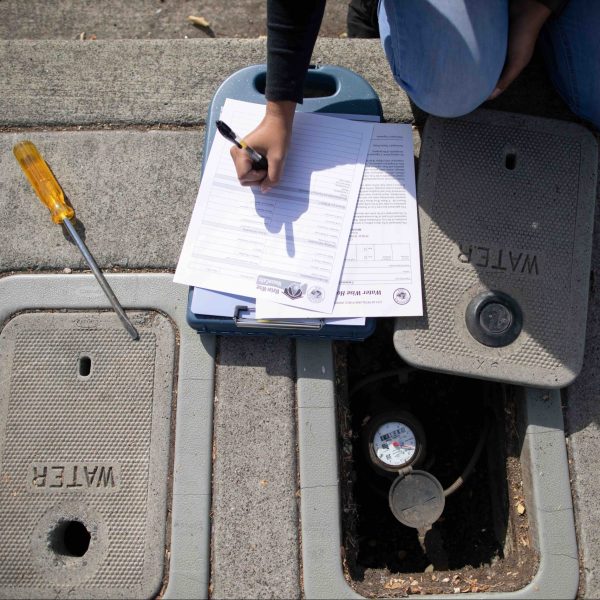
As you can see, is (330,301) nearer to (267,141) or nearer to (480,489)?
(267,141)

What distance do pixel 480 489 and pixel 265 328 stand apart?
70 cm

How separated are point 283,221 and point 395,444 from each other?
1.85 ft

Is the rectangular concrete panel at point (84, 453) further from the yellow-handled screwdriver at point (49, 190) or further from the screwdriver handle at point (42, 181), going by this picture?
the screwdriver handle at point (42, 181)

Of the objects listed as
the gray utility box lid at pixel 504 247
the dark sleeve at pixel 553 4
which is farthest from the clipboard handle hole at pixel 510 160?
the dark sleeve at pixel 553 4

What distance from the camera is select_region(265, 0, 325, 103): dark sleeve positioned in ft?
3.35

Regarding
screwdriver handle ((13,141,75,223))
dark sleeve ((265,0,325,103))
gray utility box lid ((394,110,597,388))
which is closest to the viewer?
dark sleeve ((265,0,325,103))

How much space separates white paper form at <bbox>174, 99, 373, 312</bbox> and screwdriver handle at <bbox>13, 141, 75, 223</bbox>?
1.07 ft

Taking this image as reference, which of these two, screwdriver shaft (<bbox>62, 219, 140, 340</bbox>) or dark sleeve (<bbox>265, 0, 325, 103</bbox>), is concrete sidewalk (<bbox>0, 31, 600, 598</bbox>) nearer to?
screwdriver shaft (<bbox>62, 219, 140, 340</bbox>)

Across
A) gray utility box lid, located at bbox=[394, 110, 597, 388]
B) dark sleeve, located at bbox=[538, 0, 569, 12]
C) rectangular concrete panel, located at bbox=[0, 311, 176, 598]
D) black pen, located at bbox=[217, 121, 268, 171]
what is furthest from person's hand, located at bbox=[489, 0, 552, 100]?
rectangular concrete panel, located at bbox=[0, 311, 176, 598]

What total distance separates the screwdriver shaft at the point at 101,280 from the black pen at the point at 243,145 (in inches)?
16.6

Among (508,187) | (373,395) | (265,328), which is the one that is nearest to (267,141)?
(265,328)

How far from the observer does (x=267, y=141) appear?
3.86 feet

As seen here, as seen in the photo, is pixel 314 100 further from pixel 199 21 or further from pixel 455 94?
pixel 199 21

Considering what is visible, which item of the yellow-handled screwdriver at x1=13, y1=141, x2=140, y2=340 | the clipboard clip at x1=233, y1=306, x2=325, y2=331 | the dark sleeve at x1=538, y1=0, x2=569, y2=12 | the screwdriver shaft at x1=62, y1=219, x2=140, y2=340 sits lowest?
the screwdriver shaft at x1=62, y1=219, x2=140, y2=340
